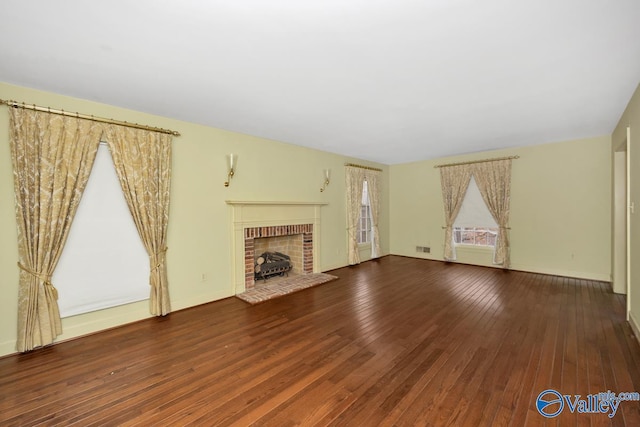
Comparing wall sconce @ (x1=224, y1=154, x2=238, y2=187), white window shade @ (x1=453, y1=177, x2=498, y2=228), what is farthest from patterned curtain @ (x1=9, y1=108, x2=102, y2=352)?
white window shade @ (x1=453, y1=177, x2=498, y2=228)

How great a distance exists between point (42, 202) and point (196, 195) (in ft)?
4.90

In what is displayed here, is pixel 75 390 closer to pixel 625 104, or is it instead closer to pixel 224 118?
pixel 224 118

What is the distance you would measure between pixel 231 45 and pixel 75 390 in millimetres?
2837

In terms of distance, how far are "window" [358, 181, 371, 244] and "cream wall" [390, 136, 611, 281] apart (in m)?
2.18

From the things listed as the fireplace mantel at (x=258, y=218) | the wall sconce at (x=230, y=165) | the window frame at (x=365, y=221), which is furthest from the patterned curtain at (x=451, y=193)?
the wall sconce at (x=230, y=165)

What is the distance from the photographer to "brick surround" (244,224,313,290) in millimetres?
4242

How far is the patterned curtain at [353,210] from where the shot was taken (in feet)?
19.6

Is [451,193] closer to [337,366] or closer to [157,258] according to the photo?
[337,366]

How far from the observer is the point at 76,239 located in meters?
2.82

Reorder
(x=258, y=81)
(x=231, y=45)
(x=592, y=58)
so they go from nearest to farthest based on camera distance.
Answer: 1. (x=231, y=45)
2. (x=592, y=58)
3. (x=258, y=81)

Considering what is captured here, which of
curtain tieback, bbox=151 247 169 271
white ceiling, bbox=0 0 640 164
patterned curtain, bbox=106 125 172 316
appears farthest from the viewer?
curtain tieback, bbox=151 247 169 271

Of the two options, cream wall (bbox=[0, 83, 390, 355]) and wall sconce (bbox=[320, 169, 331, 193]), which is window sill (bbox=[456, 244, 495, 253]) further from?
wall sconce (bbox=[320, 169, 331, 193])

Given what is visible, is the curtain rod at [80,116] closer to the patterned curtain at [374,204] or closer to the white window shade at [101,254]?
the white window shade at [101,254]

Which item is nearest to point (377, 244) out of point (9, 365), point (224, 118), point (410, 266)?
point (410, 266)
